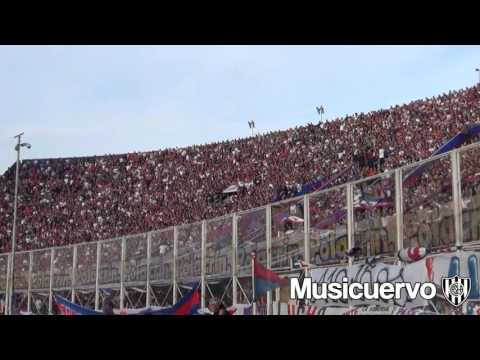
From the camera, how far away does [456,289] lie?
6445 millimetres

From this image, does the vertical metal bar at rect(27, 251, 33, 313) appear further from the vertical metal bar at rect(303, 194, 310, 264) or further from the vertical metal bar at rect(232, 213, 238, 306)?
the vertical metal bar at rect(303, 194, 310, 264)

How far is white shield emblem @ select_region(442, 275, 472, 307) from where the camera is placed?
6.35 meters

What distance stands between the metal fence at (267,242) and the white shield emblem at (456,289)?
32cm

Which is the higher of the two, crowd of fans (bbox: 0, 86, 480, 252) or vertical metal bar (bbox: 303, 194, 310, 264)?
crowd of fans (bbox: 0, 86, 480, 252)

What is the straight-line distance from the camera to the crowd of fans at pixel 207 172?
766 inches

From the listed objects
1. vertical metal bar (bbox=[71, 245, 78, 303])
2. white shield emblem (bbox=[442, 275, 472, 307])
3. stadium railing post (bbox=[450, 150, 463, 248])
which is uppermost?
stadium railing post (bbox=[450, 150, 463, 248])

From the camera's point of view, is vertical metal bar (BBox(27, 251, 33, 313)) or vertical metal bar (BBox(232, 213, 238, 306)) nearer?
vertical metal bar (BBox(232, 213, 238, 306))

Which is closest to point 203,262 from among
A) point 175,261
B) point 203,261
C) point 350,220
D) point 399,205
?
point 203,261

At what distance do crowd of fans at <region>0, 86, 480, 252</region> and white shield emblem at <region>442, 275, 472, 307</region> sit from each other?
1126 centimetres

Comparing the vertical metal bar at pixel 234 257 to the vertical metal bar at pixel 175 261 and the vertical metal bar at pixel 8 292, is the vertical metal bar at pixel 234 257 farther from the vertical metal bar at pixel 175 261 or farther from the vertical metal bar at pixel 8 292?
the vertical metal bar at pixel 8 292

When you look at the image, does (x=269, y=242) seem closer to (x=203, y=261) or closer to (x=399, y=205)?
(x=203, y=261)

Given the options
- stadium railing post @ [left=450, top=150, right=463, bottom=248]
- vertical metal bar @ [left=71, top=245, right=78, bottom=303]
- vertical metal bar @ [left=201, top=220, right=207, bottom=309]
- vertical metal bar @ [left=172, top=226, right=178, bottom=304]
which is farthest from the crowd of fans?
stadium railing post @ [left=450, top=150, right=463, bottom=248]
